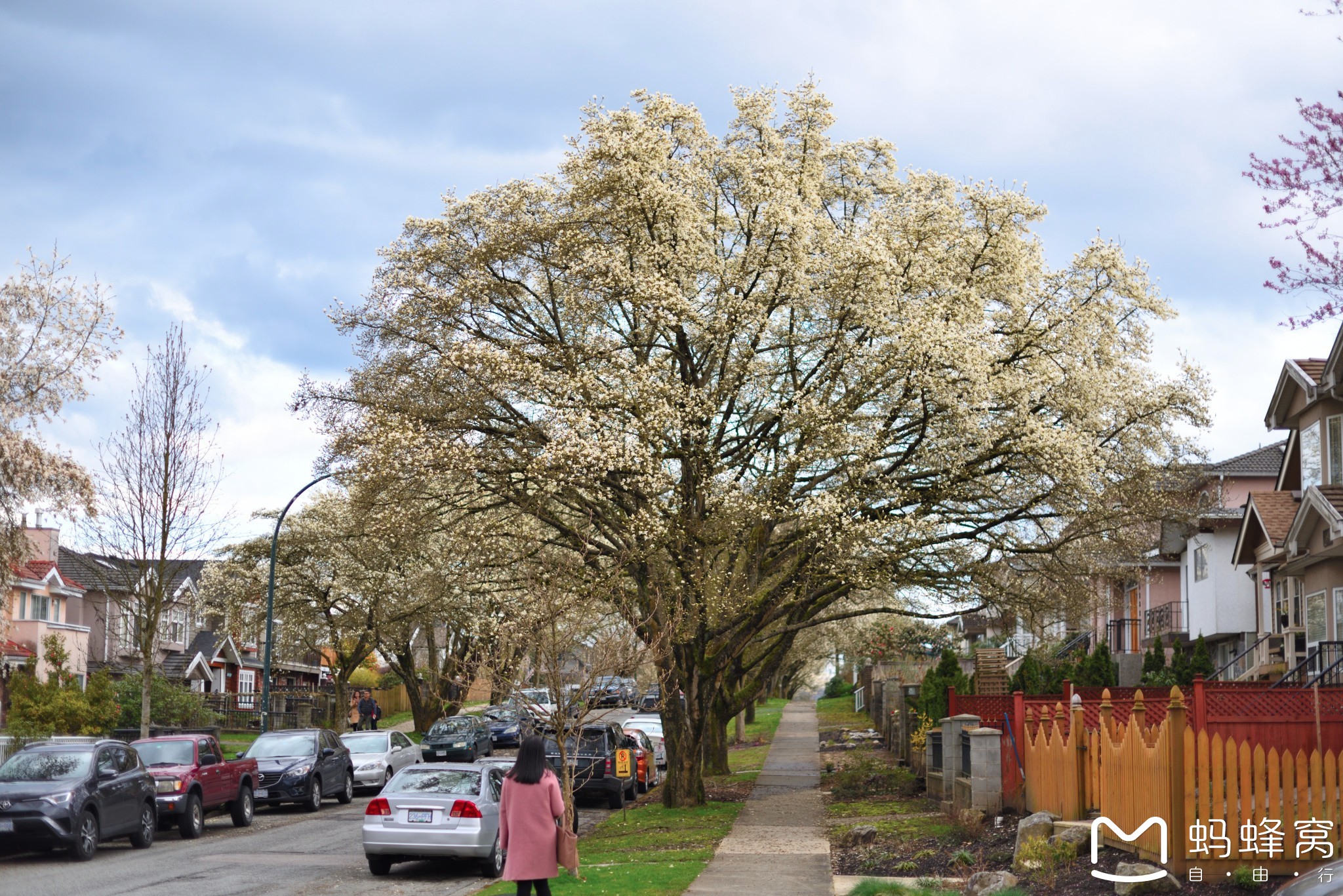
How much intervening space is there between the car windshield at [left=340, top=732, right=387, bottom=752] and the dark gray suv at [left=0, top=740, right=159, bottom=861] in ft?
37.1

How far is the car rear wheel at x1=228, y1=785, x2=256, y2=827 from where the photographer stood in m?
22.5

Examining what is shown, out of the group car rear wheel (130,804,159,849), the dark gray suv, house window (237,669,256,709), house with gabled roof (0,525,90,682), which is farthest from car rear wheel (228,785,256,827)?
house window (237,669,256,709)

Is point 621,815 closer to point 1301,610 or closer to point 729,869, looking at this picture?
point 729,869

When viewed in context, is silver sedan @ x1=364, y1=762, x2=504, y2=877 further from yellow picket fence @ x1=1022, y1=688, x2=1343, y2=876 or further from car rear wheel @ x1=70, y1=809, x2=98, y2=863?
yellow picket fence @ x1=1022, y1=688, x2=1343, y2=876

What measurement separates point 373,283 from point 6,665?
1239 inches

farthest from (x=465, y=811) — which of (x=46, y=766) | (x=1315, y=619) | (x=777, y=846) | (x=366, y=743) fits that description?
(x=1315, y=619)

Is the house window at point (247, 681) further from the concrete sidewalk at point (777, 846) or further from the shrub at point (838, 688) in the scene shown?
the concrete sidewalk at point (777, 846)

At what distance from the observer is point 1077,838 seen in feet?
39.7

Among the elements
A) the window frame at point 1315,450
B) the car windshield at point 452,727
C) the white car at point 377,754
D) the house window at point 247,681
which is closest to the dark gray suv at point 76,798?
the white car at point 377,754

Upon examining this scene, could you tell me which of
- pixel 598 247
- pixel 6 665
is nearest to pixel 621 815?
pixel 598 247

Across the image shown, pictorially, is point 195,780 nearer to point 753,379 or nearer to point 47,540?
point 753,379

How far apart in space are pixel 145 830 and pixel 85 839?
1816 millimetres

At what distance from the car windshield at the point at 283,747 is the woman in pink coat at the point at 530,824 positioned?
1737cm

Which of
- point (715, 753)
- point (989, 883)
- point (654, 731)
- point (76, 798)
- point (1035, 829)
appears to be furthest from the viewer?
point (654, 731)
